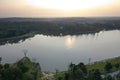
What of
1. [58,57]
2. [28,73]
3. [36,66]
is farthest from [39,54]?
[28,73]

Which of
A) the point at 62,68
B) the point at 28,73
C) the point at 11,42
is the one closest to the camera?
the point at 28,73

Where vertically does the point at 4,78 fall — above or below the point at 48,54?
above

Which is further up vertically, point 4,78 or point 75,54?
point 4,78

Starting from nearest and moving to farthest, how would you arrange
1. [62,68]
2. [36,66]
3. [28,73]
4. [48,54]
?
[28,73], [36,66], [62,68], [48,54]

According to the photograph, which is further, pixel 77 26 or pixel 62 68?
pixel 77 26

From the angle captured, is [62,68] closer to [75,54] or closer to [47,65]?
[47,65]

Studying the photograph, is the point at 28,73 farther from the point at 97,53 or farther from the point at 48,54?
the point at 97,53

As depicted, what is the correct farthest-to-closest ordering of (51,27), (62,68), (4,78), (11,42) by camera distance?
(51,27), (11,42), (62,68), (4,78)

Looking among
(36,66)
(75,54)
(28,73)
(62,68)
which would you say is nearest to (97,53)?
(75,54)

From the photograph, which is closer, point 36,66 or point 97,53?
point 36,66
